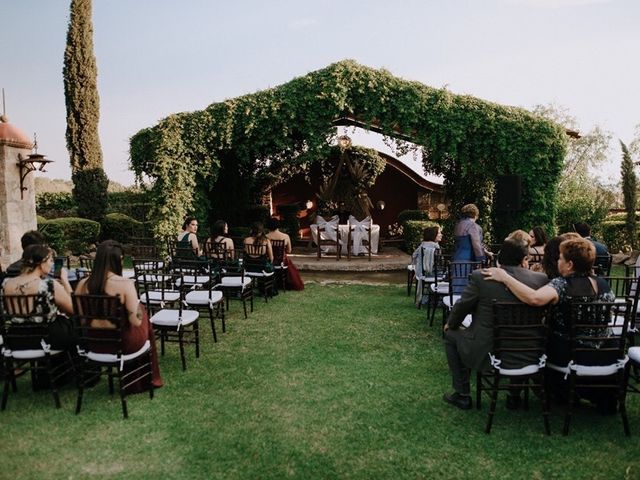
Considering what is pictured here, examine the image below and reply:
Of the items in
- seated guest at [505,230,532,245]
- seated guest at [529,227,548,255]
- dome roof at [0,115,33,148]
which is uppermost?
dome roof at [0,115,33,148]

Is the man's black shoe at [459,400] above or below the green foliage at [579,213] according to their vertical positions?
below

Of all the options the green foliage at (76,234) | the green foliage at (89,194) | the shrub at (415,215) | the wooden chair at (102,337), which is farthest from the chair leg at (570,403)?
the green foliage at (89,194)

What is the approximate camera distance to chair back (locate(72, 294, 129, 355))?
3.84m

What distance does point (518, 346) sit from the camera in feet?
11.8

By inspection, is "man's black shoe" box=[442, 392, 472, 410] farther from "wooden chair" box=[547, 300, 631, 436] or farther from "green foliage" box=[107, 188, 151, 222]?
"green foliage" box=[107, 188, 151, 222]

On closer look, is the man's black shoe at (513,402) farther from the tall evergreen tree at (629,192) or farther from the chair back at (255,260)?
the tall evergreen tree at (629,192)

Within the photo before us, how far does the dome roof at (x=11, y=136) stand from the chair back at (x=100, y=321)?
17.9 ft

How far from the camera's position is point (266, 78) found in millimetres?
11094

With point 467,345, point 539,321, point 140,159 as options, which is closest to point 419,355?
point 467,345

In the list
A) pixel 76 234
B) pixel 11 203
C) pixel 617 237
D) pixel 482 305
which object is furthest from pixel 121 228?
pixel 617 237

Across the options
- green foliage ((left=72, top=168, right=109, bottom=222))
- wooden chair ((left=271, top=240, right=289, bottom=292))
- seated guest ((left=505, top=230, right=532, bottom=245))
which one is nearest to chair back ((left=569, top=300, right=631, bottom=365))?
seated guest ((left=505, top=230, right=532, bottom=245))

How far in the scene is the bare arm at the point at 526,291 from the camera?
3504 mm

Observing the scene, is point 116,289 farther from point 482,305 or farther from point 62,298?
point 482,305

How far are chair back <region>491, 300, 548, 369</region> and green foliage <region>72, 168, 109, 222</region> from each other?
49.0ft
